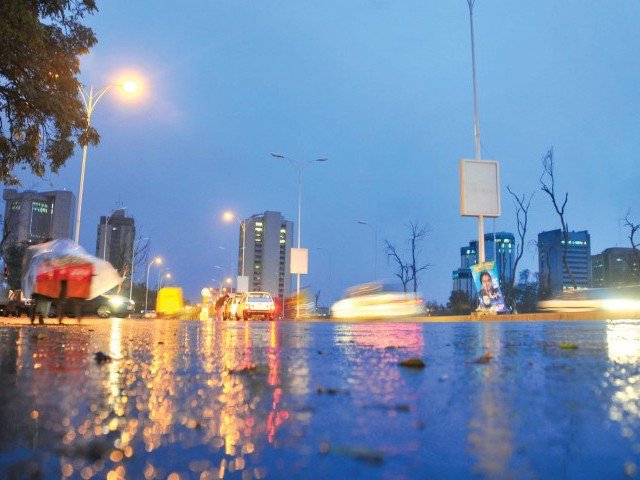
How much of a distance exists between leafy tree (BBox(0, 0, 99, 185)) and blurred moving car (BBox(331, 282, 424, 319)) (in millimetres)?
17246

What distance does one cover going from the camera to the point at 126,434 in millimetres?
1557

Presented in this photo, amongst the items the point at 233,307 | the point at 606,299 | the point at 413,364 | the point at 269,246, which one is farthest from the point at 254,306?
the point at 269,246

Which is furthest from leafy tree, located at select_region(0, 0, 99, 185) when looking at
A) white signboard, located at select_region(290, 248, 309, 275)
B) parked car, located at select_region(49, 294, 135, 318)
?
white signboard, located at select_region(290, 248, 309, 275)

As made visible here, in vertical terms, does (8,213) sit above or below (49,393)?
above

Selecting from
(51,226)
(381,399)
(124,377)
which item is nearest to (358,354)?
(124,377)

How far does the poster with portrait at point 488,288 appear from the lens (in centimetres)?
2670

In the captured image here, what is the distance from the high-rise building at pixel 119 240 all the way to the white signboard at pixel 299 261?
18.6m

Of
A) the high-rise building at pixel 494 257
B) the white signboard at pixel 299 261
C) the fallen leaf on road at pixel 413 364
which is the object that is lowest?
the fallen leaf on road at pixel 413 364

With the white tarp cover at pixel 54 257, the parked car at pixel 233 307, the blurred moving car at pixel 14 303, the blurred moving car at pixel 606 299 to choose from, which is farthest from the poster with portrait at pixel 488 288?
the blurred moving car at pixel 14 303

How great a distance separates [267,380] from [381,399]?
81 centimetres

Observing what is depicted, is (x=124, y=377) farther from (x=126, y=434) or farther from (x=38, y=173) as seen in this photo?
(x=38, y=173)

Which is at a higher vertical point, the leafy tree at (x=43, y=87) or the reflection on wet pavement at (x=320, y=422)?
the leafy tree at (x=43, y=87)

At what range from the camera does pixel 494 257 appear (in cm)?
6412

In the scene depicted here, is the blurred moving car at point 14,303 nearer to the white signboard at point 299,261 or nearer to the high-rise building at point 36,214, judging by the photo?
the high-rise building at point 36,214
